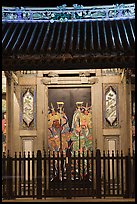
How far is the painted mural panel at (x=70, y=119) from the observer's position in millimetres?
17688

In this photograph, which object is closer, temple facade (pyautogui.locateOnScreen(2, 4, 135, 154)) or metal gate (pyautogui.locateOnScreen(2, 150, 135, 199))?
metal gate (pyautogui.locateOnScreen(2, 150, 135, 199))

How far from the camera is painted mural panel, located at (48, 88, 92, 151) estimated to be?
Result: 1769 centimetres

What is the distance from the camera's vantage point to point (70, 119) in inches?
703

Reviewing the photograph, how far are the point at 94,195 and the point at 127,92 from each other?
3.89 metres

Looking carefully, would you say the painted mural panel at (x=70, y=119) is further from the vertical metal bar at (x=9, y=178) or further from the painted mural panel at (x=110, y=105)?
the vertical metal bar at (x=9, y=178)

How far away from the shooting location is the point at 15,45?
15.3 m

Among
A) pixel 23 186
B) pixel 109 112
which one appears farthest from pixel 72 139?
pixel 23 186

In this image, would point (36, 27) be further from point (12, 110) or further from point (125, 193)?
point (125, 193)

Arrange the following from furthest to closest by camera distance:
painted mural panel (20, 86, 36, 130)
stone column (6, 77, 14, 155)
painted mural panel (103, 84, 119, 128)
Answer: painted mural panel (20, 86, 36, 130)
painted mural panel (103, 84, 119, 128)
stone column (6, 77, 14, 155)

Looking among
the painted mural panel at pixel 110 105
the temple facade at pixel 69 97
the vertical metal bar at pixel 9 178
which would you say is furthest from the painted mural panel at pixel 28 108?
the vertical metal bar at pixel 9 178

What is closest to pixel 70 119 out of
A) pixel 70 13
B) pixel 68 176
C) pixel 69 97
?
pixel 69 97

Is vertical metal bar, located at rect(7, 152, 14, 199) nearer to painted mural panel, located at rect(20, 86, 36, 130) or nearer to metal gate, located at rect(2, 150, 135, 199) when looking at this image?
metal gate, located at rect(2, 150, 135, 199)

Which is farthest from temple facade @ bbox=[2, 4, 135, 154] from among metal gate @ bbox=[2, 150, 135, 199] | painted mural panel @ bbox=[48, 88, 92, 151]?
metal gate @ bbox=[2, 150, 135, 199]

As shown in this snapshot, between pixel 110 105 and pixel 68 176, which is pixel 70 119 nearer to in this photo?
pixel 110 105
